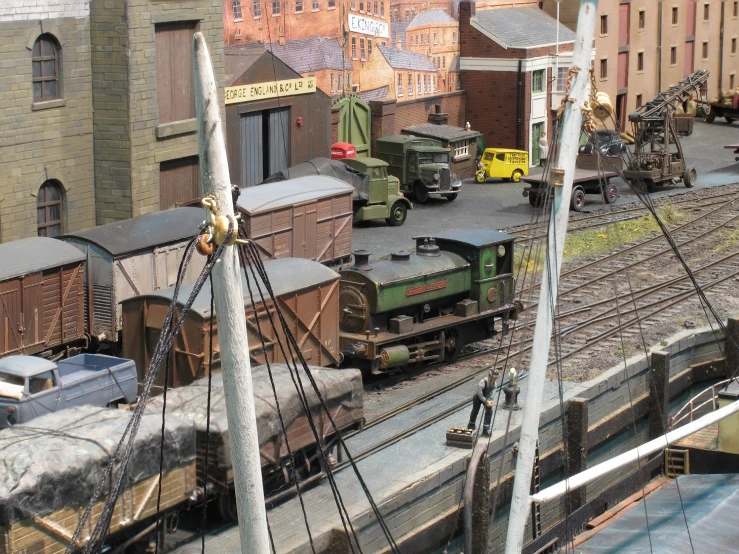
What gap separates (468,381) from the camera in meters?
24.2

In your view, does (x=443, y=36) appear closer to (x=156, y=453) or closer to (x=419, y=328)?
(x=419, y=328)

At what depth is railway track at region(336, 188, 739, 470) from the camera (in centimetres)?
2310

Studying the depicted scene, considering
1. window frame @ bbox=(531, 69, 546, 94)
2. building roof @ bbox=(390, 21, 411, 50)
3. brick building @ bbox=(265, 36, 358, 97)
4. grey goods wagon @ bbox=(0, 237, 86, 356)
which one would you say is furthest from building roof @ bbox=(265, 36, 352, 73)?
grey goods wagon @ bbox=(0, 237, 86, 356)

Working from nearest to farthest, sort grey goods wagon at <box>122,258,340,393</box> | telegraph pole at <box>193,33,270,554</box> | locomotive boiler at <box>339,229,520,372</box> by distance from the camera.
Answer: telegraph pole at <box>193,33,270,554</box> < grey goods wagon at <box>122,258,340,393</box> < locomotive boiler at <box>339,229,520,372</box>

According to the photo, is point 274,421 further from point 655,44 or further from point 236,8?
point 655,44

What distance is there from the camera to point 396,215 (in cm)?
3769

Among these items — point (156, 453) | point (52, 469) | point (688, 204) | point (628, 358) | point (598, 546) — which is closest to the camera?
point (52, 469)

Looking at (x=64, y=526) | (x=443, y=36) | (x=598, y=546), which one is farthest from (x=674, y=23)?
(x=64, y=526)

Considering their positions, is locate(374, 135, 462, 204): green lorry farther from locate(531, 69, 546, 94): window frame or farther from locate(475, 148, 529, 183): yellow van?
locate(531, 69, 546, 94): window frame

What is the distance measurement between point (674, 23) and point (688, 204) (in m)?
23.2

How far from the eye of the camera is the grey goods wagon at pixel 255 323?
2023cm

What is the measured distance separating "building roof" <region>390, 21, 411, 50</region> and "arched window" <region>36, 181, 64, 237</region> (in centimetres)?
1861

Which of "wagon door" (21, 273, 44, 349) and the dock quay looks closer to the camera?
the dock quay

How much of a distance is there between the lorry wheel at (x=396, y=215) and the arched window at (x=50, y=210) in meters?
12.0
